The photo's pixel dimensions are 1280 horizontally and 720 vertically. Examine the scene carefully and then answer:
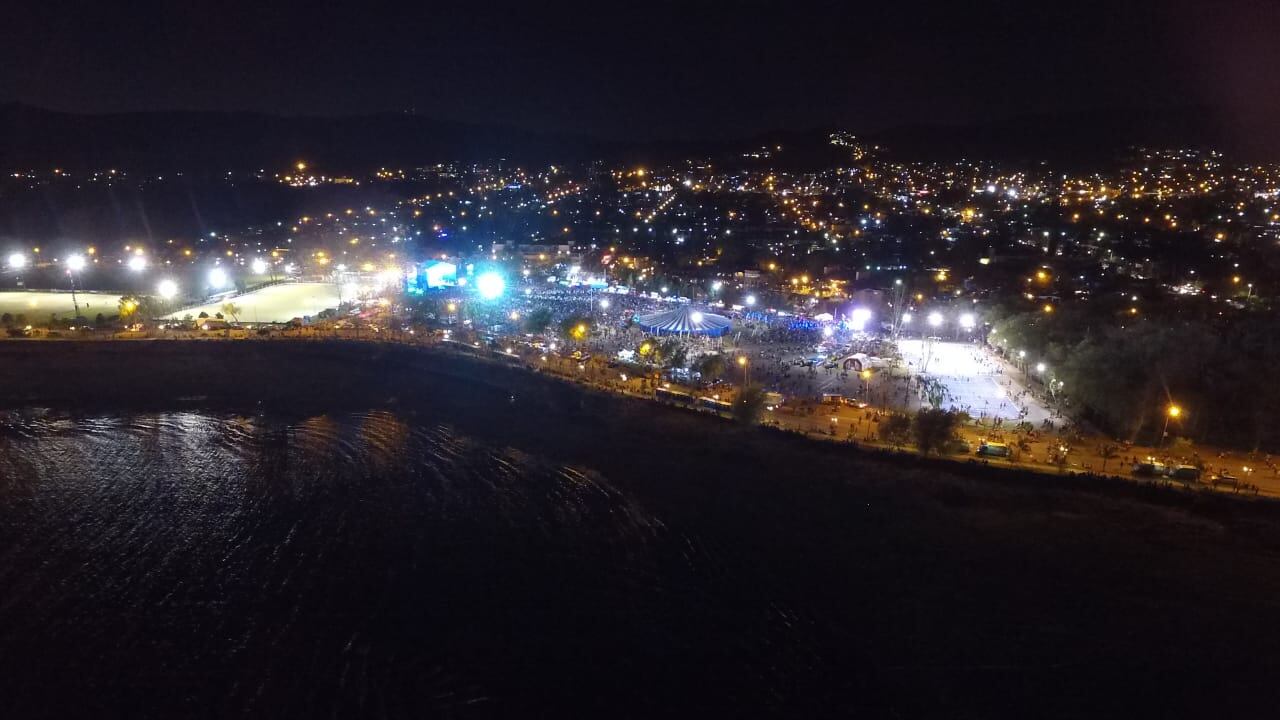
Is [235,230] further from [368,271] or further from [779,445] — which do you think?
[779,445]

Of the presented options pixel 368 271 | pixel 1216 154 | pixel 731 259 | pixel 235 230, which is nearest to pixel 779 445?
pixel 731 259

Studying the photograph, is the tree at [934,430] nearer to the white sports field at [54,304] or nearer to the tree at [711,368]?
the tree at [711,368]

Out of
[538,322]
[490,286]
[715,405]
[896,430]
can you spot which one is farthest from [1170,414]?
[490,286]

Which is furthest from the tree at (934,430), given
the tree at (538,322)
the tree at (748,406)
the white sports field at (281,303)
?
the white sports field at (281,303)

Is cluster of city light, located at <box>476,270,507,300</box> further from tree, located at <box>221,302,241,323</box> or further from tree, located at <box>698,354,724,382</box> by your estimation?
tree, located at <box>698,354,724,382</box>

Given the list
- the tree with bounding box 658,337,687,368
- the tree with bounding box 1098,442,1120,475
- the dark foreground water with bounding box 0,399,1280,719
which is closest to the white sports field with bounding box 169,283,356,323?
the dark foreground water with bounding box 0,399,1280,719
